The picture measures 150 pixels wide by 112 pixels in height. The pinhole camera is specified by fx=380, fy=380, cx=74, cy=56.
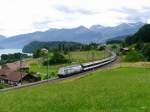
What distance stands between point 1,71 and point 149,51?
156ft

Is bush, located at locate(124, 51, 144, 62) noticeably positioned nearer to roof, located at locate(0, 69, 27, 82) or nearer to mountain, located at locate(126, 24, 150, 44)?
roof, located at locate(0, 69, 27, 82)

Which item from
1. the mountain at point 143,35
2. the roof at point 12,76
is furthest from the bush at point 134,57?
the mountain at point 143,35

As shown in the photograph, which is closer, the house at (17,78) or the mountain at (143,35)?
the house at (17,78)

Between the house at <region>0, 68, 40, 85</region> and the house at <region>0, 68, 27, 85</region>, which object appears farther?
the house at <region>0, 68, 27, 85</region>

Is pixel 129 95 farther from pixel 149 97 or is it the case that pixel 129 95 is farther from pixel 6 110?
pixel 6 110

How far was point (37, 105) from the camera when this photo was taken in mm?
21750

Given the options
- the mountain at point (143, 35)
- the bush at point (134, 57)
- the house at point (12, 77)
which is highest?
the mountain at point (143, 35)

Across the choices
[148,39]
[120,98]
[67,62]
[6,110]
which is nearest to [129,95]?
[120,98]

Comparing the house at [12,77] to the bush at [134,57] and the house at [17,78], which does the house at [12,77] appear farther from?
the bush at [134,57]

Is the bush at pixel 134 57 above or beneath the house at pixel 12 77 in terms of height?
above

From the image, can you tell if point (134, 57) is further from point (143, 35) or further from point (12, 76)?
point (143, 35)

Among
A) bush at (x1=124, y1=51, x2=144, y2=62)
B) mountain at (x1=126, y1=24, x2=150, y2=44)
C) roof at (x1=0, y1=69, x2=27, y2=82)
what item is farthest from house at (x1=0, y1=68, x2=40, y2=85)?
mountain at (x1=126, y1=24, x2=150, y2=44)

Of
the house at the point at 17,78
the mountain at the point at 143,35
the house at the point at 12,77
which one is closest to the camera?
the house at the point at 17,78

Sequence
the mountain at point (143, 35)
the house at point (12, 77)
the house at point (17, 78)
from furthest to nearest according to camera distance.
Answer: the mountain at point (143, 35)
the house at point (12, 77)
the house at point (17, 78)
